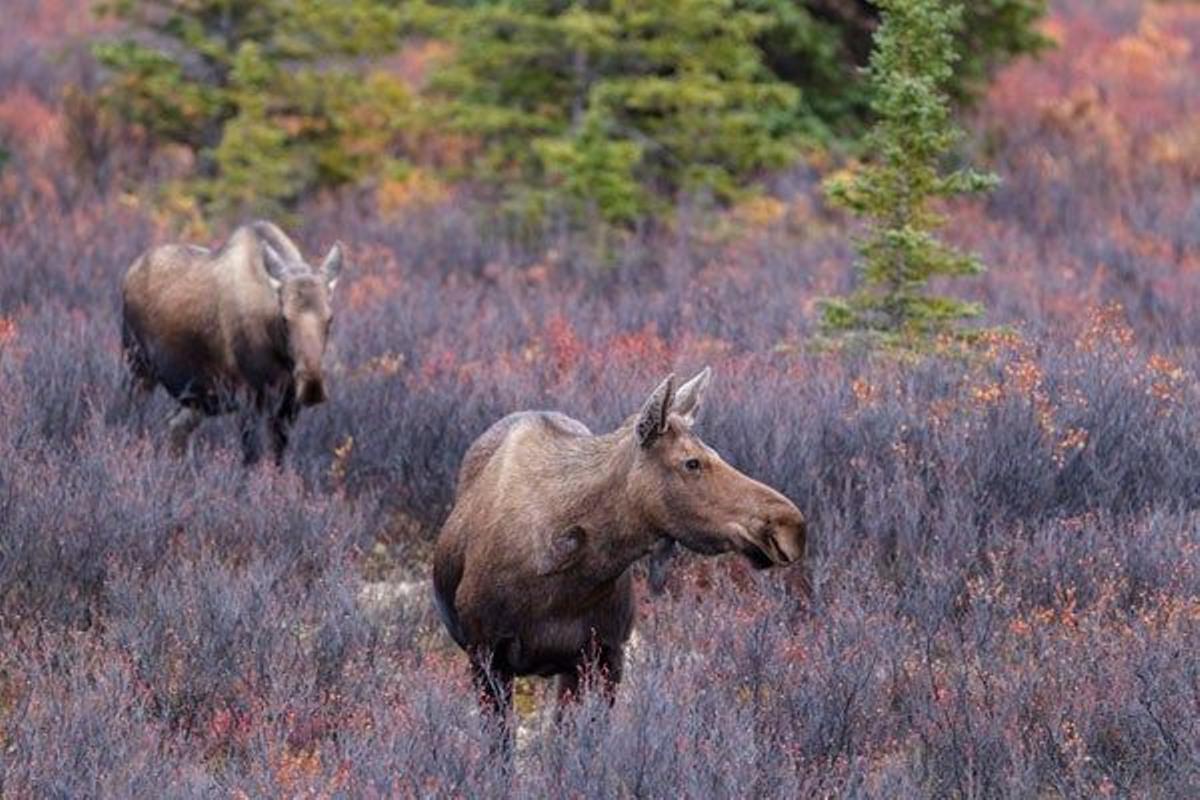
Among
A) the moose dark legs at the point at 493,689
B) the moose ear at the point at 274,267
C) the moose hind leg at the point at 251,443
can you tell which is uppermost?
the moose ear at the point at 274,267

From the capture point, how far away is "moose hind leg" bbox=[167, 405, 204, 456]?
917cm

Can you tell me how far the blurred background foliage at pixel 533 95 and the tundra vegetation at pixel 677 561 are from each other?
0.73m

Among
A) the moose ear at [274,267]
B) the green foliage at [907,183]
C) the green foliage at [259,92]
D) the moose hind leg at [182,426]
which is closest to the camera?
the moose ear at [274,267]

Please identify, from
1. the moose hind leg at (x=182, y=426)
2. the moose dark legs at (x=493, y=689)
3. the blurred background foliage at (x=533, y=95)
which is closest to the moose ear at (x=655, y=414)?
the moose dark legs at (x=493, y=689)

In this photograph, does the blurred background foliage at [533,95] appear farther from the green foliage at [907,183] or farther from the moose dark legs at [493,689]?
the moose dark legs at [493,689]

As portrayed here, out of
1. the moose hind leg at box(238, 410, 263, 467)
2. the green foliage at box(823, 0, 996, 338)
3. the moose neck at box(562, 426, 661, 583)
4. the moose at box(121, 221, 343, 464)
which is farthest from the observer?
the green foliage at box(823, 0, 996, 338)

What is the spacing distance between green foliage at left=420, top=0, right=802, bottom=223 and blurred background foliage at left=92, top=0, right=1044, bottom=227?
2 cm

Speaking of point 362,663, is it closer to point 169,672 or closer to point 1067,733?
point 169,672

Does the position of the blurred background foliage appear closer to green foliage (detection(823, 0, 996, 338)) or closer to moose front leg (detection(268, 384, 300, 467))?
green foliage (detection(823, 0, 996, 338))

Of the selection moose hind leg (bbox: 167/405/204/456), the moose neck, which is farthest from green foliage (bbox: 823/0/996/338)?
the moose neck

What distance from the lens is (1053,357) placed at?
9164 mm

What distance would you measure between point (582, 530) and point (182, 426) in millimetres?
4132

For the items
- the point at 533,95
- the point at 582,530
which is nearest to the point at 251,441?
the point at 582,530

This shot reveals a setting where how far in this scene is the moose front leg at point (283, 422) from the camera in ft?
29.6
